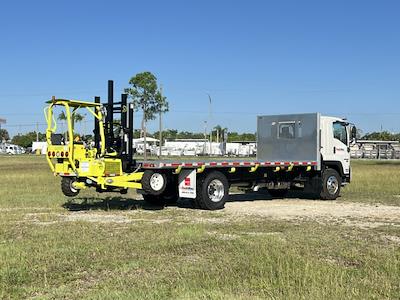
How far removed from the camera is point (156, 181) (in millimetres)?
13422

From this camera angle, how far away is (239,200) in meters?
17.5

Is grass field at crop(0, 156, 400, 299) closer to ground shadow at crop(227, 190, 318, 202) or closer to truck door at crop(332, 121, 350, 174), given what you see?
ground shadow at crop(227, 190, 318, 202)

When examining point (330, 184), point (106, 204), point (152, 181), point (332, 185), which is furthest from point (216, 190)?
point (332, 185)

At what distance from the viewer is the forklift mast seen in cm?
1370

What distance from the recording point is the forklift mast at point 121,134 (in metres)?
13.7

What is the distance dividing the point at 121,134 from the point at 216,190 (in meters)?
2.93

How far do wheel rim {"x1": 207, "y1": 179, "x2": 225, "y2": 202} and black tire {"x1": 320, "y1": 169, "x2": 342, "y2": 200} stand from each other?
4.25 meters

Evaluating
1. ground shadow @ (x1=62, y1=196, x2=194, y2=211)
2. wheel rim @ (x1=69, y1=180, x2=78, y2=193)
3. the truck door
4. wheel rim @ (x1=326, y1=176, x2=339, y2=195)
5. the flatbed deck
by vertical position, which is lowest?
ground shadow @ (x1=62, y1=196, x2=194, y2=211)

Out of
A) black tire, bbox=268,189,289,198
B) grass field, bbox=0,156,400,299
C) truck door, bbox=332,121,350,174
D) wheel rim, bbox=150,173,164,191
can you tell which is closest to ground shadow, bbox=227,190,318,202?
black tire, bbox=268,189,289,198

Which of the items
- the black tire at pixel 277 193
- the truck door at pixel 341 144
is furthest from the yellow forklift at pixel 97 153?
the truck door at pixel 341 144

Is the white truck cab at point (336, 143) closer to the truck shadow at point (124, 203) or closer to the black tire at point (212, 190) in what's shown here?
the truck shadow at point (124, 203)

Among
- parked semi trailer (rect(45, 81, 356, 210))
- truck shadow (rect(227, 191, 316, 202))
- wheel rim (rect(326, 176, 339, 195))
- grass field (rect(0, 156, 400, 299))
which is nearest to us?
grass field (rect(0, 156, 400, 299))

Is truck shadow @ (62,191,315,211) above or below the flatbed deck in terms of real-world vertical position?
below

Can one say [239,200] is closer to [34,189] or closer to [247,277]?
[34,189]
